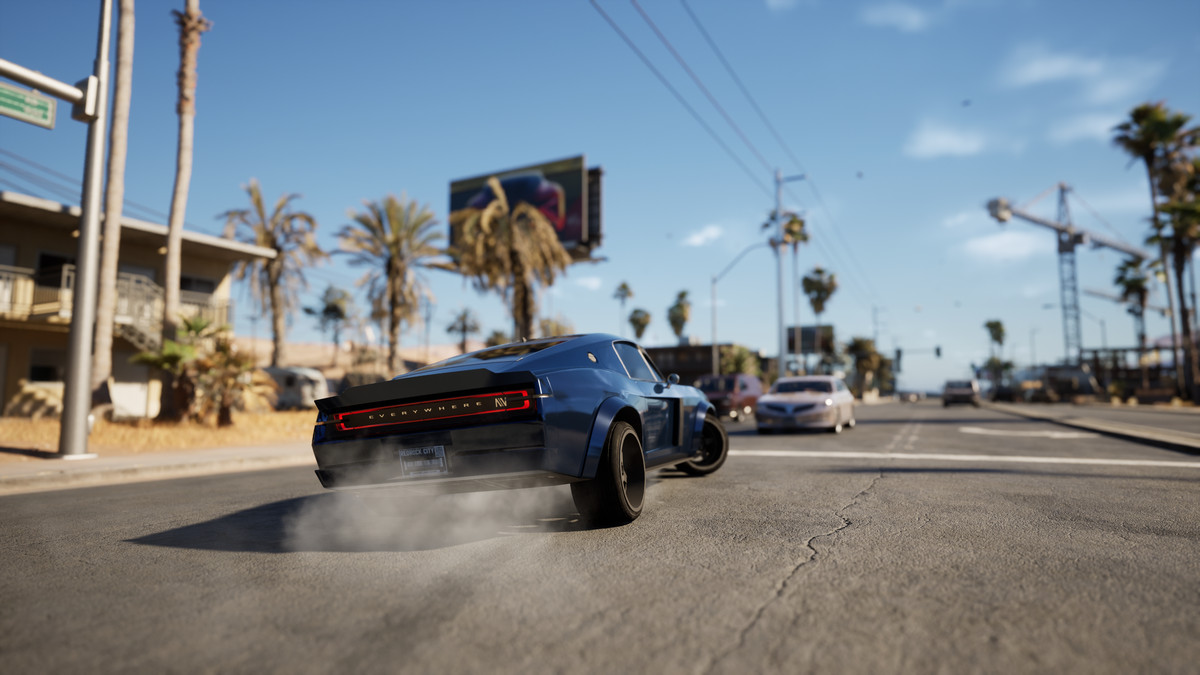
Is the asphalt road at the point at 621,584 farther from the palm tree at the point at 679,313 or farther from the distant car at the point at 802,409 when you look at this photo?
the palm tree at the point at 679,313

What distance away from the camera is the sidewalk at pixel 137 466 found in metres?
8.78

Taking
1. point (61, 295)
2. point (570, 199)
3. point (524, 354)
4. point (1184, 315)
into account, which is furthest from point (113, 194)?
point (1184, 315)

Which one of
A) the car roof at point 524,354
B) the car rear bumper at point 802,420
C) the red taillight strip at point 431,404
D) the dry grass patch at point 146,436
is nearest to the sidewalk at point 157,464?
the dry grass patch at point 146,436

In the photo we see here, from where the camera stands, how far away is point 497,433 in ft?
14.5

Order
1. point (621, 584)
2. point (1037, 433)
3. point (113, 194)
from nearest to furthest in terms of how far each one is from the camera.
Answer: point (621, 584)
point (113, 194)
point (1037, 433)

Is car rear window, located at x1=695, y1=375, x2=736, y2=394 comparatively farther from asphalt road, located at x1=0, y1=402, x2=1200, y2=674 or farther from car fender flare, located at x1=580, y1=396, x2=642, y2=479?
car fender flare, located at x1=580, y1=396, x2=642, y2=479

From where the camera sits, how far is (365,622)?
304 centimetres

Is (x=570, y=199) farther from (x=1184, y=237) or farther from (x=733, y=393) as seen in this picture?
(x=1184, y=237)

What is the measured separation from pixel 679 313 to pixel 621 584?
262 ft

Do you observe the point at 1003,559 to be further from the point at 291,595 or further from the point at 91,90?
the point at 91,90

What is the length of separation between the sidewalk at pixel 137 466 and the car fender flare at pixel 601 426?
7.57m

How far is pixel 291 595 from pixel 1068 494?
6.60 metres

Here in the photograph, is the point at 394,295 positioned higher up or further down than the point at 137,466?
higher up

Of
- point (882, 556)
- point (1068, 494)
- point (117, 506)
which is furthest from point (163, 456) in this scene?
point (1068, 494)
